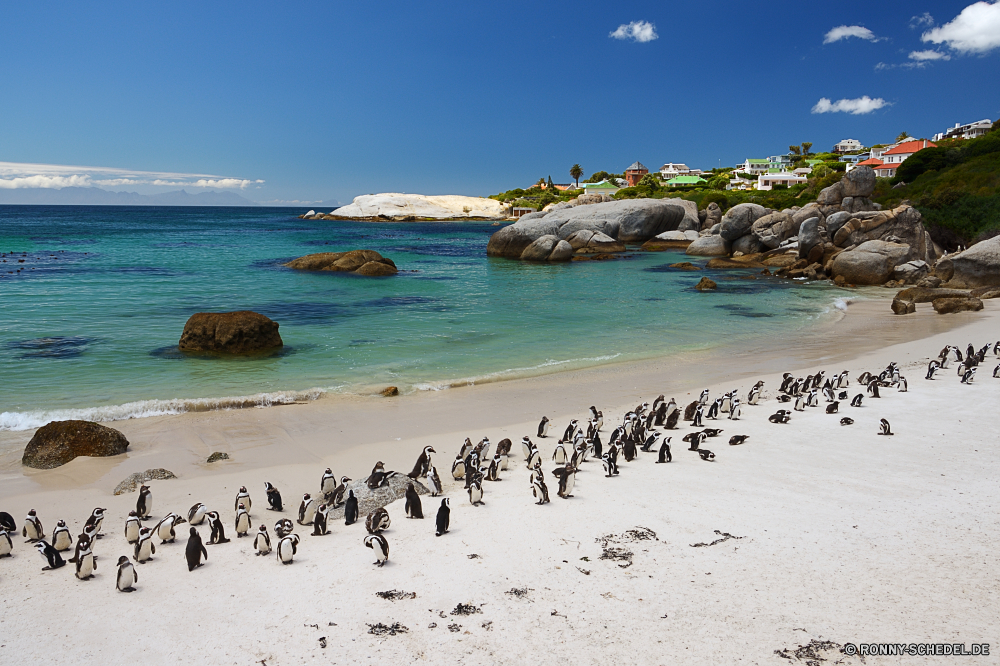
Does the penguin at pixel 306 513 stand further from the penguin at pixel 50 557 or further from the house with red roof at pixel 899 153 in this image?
the house with red roof at pixel 899 153

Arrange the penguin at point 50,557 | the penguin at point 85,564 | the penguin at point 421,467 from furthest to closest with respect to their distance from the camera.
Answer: the penguin at point 421,467, the penguin at point 50,557, the penguin at point 85,564

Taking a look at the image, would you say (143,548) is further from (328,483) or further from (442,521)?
(442,521)

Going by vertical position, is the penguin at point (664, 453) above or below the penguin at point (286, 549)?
above

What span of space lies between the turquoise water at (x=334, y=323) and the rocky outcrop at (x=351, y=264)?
3.89 ft

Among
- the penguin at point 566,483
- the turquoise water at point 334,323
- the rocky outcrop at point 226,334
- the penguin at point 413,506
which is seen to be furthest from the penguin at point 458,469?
the rocky outcrop at point 226,334

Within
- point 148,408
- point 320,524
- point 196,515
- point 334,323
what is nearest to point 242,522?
point 196,515

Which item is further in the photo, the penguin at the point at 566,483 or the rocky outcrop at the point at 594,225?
the rocky outcrop at the point at 594,225

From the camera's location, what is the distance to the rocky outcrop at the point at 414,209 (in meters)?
122

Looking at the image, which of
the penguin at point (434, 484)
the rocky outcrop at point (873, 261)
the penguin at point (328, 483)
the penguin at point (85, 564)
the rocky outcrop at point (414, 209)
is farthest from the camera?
the rocky outcrop at point (414, 209)

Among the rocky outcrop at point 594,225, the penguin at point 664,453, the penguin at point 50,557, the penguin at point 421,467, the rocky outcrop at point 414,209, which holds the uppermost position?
the rocky outcrop at point 414,209

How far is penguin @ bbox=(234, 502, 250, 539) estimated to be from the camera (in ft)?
22.2

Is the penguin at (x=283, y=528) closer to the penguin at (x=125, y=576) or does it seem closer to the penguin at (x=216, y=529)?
the penguin at (x=216, y=529)

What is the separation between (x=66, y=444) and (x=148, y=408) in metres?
2.41

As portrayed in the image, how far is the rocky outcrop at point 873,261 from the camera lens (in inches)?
1147
